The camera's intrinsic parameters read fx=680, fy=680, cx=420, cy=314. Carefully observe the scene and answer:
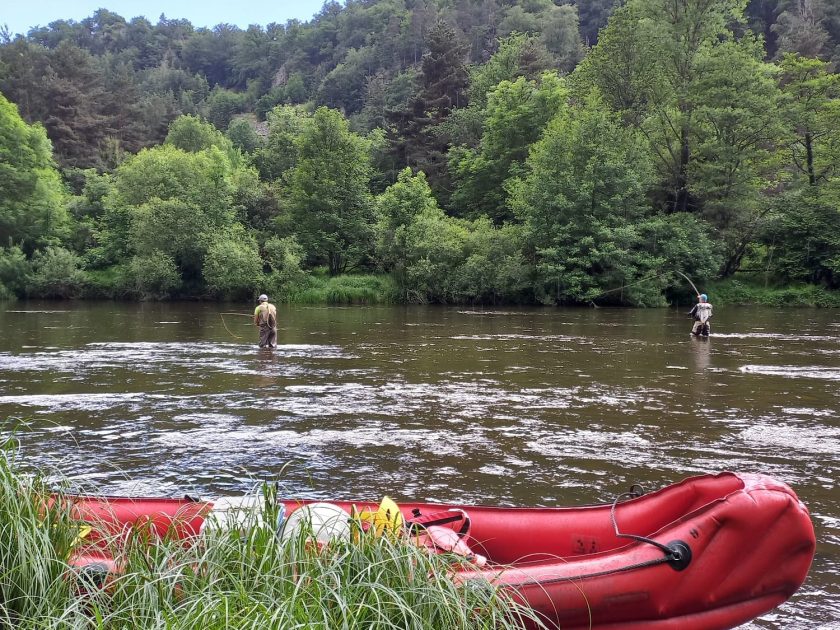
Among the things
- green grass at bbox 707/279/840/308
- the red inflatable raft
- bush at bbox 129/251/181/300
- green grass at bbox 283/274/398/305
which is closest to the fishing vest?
the red inflatable raft

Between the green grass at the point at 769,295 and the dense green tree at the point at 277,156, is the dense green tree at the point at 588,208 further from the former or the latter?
the dense green tree at the point at 277,156

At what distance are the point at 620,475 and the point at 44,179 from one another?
55.3m

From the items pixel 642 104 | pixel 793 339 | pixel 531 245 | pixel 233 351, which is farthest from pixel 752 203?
pixel 233 351

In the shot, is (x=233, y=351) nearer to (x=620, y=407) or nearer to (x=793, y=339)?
(x=620, y=407)

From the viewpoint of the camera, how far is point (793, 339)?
69.9 ft

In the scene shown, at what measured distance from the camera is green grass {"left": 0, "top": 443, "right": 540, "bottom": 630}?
280 cm

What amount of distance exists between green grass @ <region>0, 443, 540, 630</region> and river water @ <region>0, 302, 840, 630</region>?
0.59 meters

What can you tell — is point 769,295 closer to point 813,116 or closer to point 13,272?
point 813,116

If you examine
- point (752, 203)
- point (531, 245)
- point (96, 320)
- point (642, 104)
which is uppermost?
point (642, 104)

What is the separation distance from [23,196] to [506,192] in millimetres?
35598

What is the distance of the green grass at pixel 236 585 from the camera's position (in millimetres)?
2799

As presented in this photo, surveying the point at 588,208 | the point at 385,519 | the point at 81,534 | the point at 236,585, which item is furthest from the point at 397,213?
the point at 236,585

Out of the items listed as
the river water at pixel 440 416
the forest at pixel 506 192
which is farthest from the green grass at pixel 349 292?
the river water at pixel 440 416

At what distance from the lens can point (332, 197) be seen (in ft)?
163
